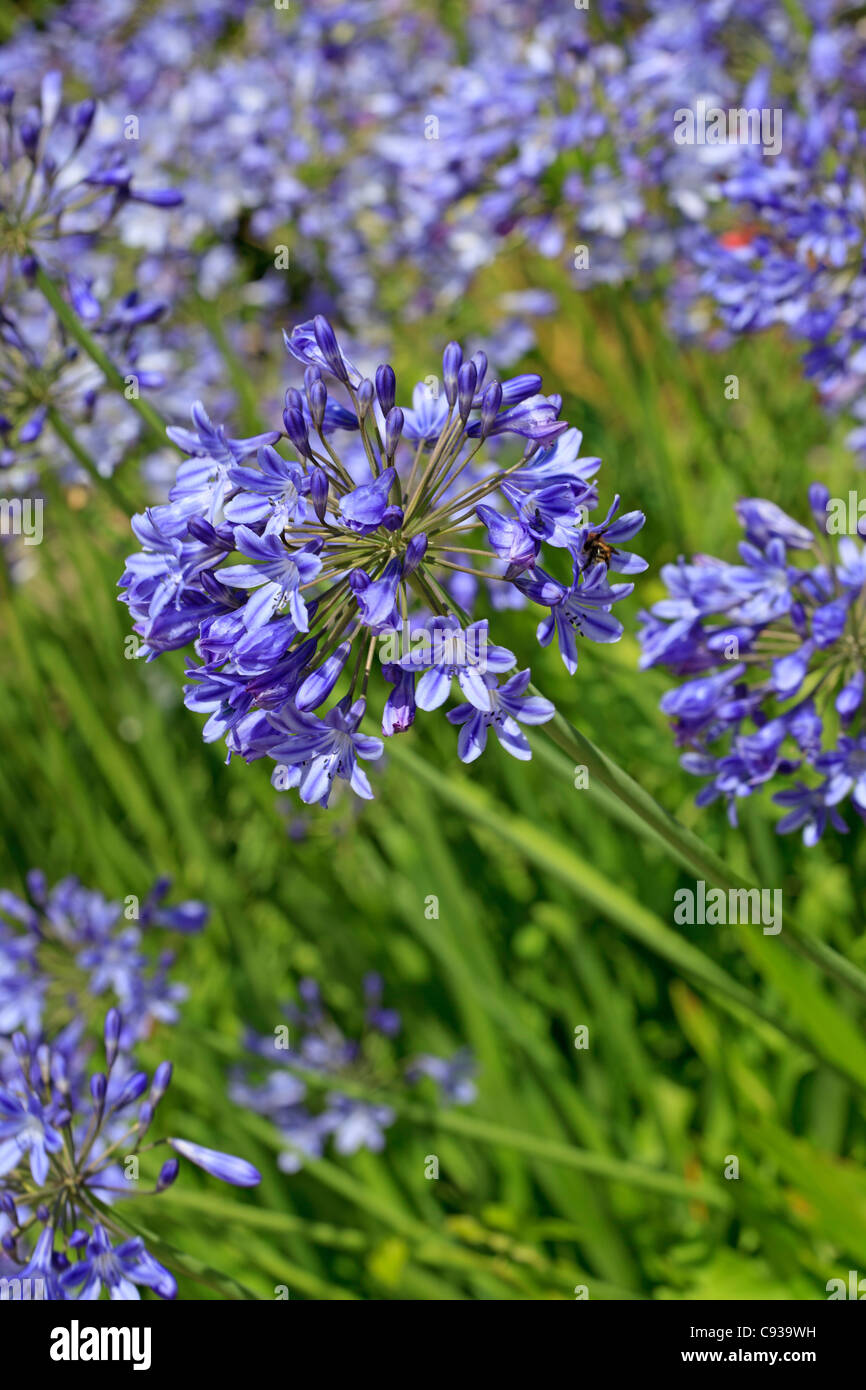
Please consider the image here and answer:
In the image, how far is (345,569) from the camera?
1.72 meters

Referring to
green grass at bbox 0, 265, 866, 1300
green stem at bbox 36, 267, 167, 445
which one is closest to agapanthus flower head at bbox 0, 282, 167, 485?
green stem at bbox 36, 267, 167, 445

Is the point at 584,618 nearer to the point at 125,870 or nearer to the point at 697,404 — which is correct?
the point at 697,404

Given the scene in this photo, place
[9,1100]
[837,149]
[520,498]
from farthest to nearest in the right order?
[837,149], [9,1100], [520,498]

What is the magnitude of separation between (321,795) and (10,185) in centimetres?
201

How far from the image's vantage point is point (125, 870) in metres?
4.52

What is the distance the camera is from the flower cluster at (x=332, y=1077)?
11.5ft

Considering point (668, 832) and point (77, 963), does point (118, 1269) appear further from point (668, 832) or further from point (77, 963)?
point (77, 963)

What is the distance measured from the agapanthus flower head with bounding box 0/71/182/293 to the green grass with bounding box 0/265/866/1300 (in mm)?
1299

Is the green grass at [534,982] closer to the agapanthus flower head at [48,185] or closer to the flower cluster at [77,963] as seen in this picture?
the flower cluster at [77,963]

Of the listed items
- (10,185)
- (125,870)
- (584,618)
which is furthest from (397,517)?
(125,870)

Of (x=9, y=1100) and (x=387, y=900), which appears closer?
(x=9, y=1100)

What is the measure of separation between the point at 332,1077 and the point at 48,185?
8.51 feet

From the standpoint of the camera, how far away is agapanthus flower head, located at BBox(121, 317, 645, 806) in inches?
62.6

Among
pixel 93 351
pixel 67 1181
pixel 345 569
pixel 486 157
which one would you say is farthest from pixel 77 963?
pixel 486 157
